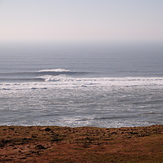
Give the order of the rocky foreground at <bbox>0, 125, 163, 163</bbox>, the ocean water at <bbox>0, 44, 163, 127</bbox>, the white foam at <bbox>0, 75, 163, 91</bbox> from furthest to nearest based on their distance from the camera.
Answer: the white foam at <bbox>0, 75, 163, 91</bbox> < the ocean water at <bbox>0, 44, 163, 127</bbox> < the rocky foreground at <bbox>0, 125, 163, 163</bbox>

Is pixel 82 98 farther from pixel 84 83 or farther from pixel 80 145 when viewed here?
pixel 80 145

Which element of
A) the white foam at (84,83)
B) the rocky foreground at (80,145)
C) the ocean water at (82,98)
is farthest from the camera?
the white foam at (84,83)

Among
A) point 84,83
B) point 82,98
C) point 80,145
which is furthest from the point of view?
point 84,83

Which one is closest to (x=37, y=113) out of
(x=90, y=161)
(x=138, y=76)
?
(x=90, y=161)

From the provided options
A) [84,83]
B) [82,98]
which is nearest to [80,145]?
[82,98]

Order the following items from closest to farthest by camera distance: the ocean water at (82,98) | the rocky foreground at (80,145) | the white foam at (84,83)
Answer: the rocky foreground at (80,145) < the ocean water at (82,98) < the white foam at (84,83)

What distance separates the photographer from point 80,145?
21.0 meters

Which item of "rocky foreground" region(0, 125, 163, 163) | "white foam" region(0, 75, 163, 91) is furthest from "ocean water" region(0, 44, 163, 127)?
"rocky foreground" region(0, 125, 163, 163)

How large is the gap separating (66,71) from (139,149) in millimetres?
56536

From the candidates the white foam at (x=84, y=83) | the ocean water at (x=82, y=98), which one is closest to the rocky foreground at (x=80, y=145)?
Answer: the ocean water at (x=82, y=98)

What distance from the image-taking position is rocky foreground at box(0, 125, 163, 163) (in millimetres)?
18469

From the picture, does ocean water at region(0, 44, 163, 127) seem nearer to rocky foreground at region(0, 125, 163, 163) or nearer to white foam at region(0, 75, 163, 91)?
white foam at region(0, 75, 163, 91)

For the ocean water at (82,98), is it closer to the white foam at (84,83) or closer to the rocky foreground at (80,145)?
the white foam at (84,83)

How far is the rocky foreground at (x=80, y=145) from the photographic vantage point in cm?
1847
